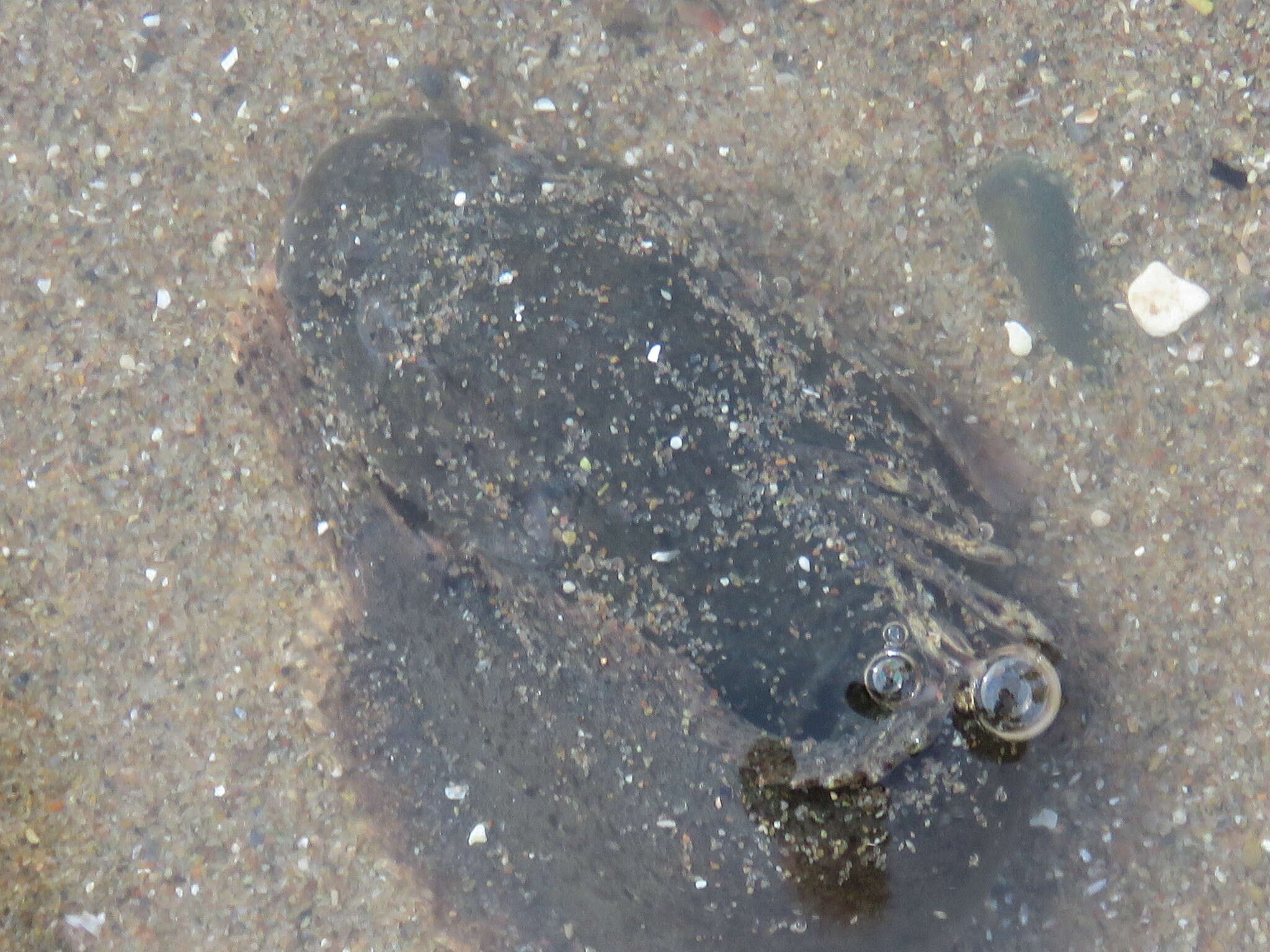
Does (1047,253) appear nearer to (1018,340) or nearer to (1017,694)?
(1018,340)

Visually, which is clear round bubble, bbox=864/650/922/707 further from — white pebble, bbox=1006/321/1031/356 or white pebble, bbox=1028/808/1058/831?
white pebble, bbox=1006/321/1031/356

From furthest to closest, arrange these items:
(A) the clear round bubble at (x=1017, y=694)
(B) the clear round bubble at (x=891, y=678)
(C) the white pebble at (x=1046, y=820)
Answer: (C) the white pebble at (x=1046, y=820) < (A) the clear round bubble at (x=1017, y=694) < (B) the clear round bubble at (x=891, y=678)

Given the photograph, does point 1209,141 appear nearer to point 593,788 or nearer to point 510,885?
point 593,788

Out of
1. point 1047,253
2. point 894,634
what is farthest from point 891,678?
point 1047,253

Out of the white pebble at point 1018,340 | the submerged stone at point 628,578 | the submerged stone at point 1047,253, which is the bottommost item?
the submerged stone at point 628,578

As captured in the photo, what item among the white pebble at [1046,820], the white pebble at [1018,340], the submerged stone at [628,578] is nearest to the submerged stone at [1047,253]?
the white pebble at [1018,340]

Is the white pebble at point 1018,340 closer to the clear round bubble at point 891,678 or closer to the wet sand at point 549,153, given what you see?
the wet sand at point 549,153

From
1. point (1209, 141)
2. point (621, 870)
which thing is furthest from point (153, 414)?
point (1209, 141)
